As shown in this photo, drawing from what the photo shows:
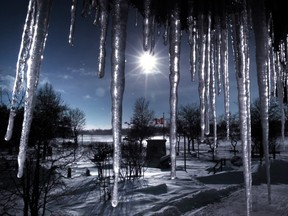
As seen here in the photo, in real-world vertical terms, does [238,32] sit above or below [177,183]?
above

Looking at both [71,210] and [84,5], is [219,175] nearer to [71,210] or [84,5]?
[71,210]

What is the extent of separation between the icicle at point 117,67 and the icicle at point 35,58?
0.37 m

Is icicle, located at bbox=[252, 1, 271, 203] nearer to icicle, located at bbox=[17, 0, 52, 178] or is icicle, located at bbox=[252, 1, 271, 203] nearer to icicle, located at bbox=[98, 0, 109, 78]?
icicle, located at bbox=[98, 0, 109, 78]

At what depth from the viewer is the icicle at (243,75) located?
1.72 metres

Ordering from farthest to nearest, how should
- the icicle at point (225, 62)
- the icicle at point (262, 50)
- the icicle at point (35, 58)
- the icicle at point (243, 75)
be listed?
1. the icicle at point (225, 62)
2. the icicle at point (243, 75)
3. the icicle at point (262, 50)
4. the icicle at point (35, 58)

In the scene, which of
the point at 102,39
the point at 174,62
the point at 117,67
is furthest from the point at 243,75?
the point at 102,39

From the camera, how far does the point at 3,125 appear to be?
14.5 meters

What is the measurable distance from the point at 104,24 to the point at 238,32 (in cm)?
89

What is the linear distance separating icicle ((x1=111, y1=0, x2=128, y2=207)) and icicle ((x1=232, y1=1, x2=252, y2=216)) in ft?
2.48

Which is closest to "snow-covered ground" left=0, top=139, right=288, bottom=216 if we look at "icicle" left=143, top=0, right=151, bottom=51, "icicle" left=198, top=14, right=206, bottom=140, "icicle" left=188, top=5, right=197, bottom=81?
"icicle" left=198, top=14, right=206, bottom=140

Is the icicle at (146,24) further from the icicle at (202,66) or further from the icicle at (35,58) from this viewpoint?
the icicle at (35,58)

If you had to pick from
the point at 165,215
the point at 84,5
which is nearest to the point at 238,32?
the point at 84,5

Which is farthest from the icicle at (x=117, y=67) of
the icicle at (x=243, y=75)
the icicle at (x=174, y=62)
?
the icicle at (x=243, y=75)

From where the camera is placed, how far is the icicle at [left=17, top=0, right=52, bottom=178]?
1.42 m
